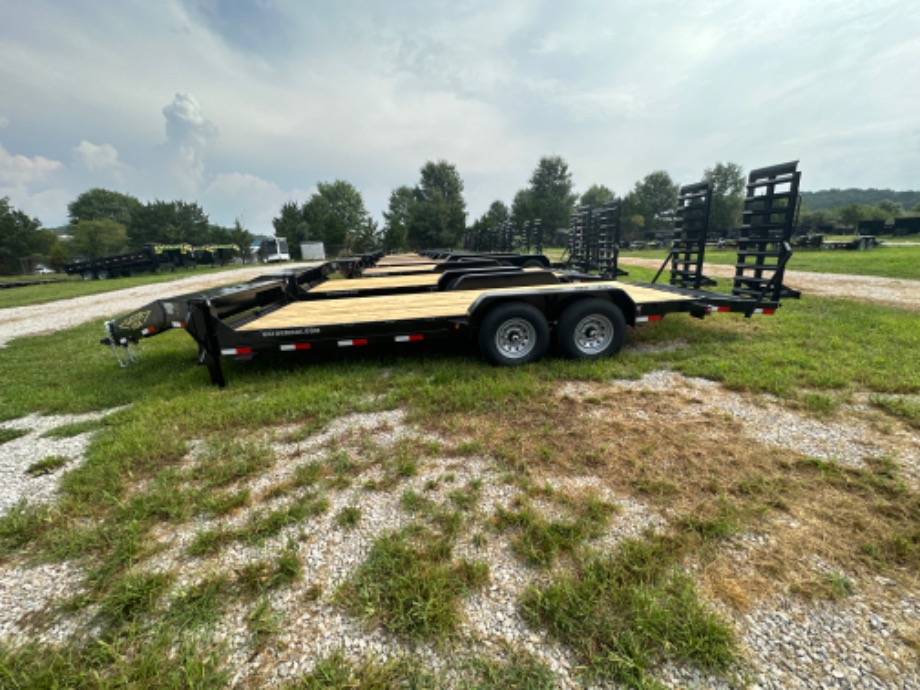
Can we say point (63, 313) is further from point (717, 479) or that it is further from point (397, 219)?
point (397, 219)

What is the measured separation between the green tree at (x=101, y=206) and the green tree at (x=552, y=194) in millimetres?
71754

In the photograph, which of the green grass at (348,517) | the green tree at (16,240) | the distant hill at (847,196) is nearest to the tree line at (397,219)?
the green tree at (16,240)

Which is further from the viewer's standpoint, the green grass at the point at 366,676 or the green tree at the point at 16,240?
the green tree at the point at 16,240

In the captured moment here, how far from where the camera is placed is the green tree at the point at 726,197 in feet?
184

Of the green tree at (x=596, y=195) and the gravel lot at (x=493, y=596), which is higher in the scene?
the green tree at (x=596, y=195)

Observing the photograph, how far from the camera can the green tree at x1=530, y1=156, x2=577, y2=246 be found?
54938 millimetres

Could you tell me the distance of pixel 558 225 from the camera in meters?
55.7

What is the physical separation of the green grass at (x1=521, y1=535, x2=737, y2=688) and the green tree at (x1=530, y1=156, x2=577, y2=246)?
56.8 metres

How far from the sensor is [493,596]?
1785 millimetres

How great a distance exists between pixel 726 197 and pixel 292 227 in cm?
6104

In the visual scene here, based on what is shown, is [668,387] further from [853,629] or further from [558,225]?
[558,225]

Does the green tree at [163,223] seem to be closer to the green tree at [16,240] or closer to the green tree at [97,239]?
the green tree at [97,239]

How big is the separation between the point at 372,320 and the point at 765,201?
6.48 metres

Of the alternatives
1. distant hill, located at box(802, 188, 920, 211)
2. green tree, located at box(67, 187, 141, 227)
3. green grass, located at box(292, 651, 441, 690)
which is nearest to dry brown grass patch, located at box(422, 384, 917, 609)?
green grass, located at box(292, 651, 441, 690)
